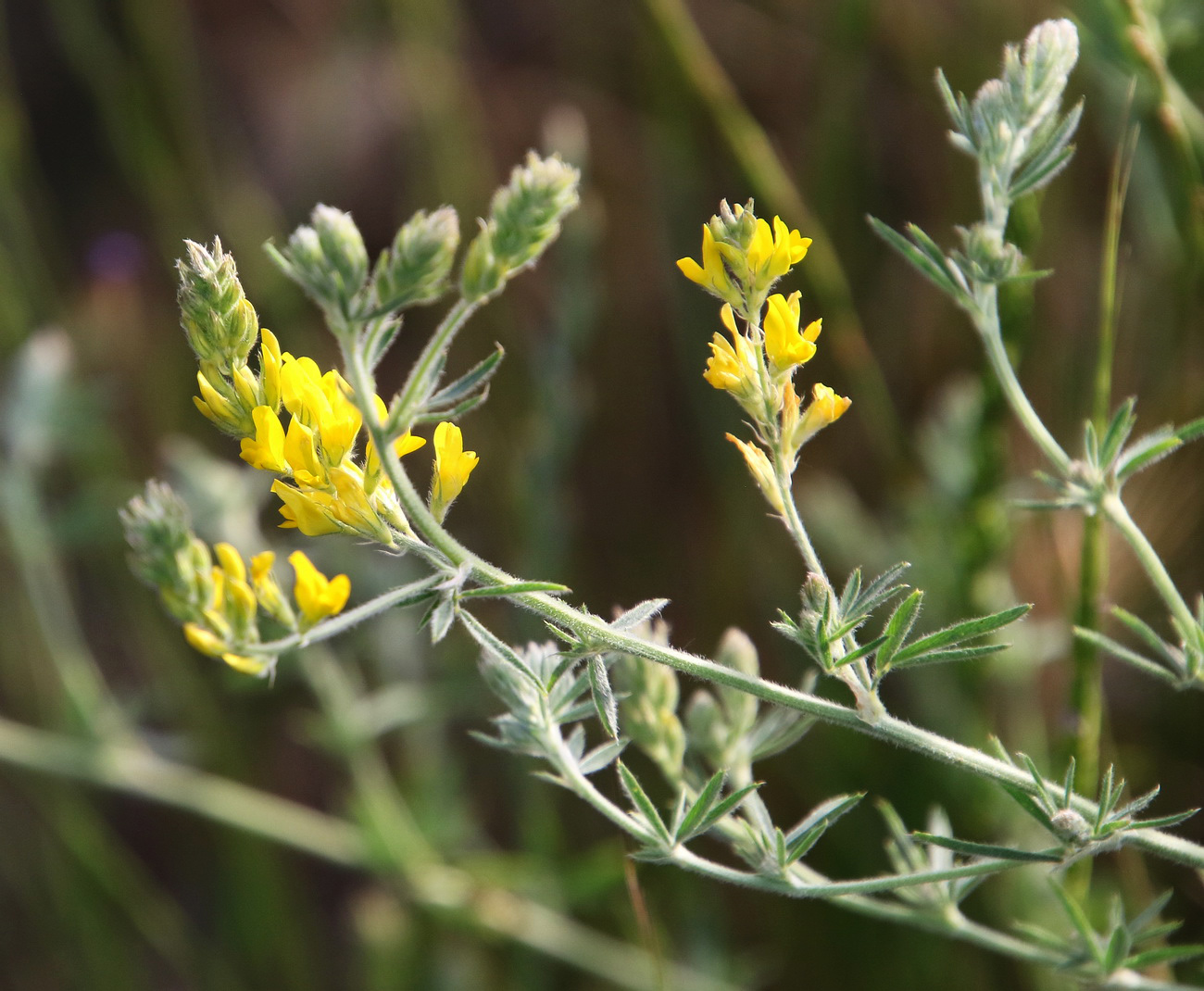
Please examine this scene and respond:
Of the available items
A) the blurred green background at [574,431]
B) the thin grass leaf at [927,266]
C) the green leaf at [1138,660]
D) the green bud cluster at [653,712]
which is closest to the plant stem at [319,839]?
the blurred green background at [574,431]

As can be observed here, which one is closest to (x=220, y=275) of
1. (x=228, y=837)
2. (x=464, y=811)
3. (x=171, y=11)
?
(x=464, y=811)

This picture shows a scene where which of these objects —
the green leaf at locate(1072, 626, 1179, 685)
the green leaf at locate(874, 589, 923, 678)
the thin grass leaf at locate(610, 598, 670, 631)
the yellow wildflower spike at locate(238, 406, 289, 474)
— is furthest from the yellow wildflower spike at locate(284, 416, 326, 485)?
the green leaf at locate(1072, 626, 1179, 685)

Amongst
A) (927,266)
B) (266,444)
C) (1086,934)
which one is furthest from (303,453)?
(1086,934)

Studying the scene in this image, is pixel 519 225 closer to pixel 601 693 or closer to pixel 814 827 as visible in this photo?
pixel 601 693

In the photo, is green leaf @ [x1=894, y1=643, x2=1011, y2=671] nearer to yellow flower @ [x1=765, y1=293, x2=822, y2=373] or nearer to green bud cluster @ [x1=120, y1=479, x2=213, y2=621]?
yellow flower @ [x1=765, y1=293, x2=822, y2=373]

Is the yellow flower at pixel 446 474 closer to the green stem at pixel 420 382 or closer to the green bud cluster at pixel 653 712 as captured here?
the green stem at pixel 420 382
